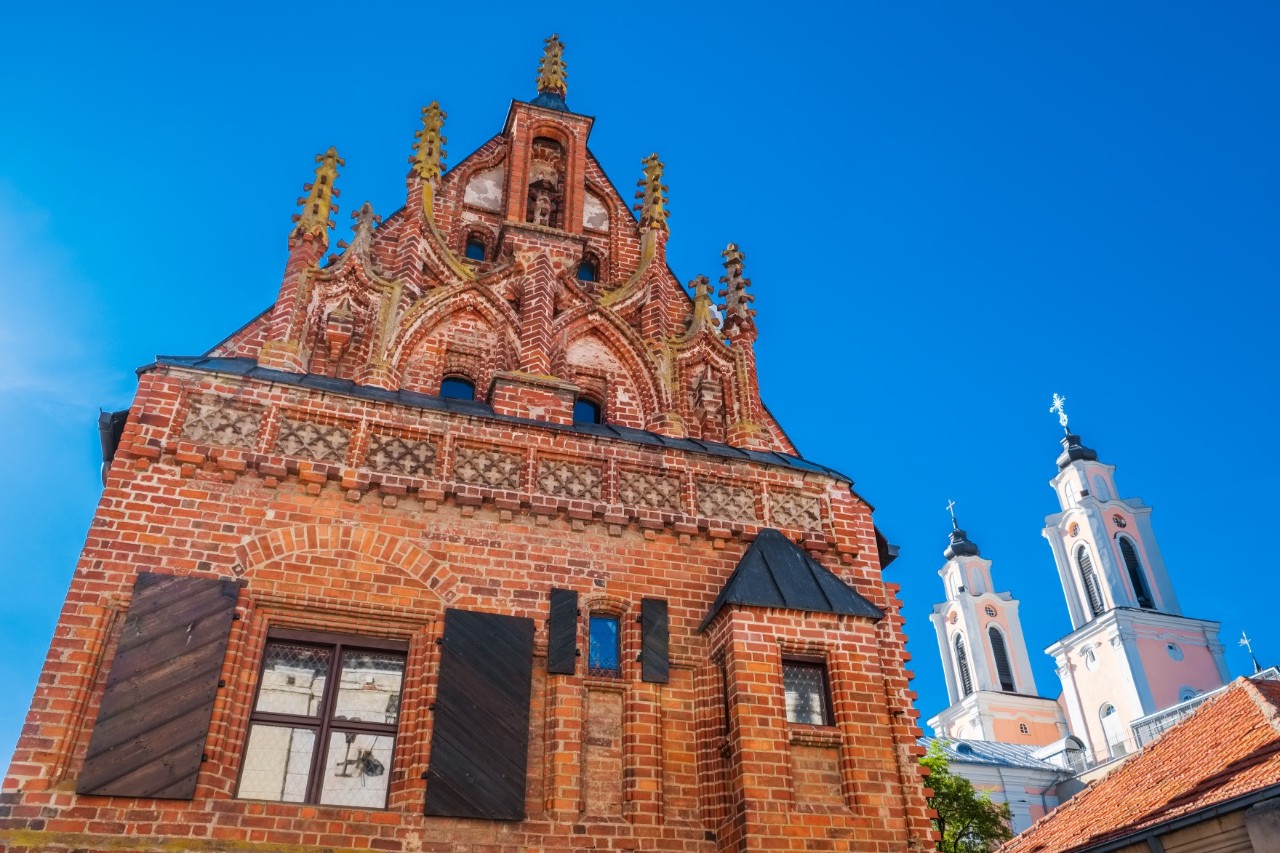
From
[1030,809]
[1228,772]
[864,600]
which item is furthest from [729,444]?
[1030,809]

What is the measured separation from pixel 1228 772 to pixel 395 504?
11436 millimetres

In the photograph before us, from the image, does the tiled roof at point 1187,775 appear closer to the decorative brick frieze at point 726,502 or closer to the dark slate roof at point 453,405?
the dark slate roof at point 453,405

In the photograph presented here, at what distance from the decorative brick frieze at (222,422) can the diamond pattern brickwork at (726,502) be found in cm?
502

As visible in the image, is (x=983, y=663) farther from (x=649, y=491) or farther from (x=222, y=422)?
(x=222, y=422)

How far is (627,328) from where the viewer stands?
14.0 metres

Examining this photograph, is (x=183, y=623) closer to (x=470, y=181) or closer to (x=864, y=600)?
(x=864, y=600)

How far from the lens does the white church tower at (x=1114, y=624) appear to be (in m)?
52.8

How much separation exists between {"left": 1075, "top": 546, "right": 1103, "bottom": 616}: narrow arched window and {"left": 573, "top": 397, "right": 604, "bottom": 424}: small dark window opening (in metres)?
52.3

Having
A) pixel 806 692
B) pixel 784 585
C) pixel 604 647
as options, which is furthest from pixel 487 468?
pixel 806 692

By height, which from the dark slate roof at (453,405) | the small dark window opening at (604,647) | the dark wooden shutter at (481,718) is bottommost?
the dark wooden shutter at (481,718)

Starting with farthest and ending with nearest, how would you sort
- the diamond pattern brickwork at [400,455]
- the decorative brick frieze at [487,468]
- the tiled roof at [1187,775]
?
the tiled roof at [1187,775]
the decorative brick frieze at [487,468]
the diamond pattern brickwork at [400,455]

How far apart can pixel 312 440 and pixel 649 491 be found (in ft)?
12.4

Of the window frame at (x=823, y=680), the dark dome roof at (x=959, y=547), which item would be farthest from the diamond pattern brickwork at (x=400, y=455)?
the dark dome roof at (x=959, y=547)

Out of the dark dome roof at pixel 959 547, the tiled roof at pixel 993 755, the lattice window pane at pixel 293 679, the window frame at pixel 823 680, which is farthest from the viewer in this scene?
the dark dome roof at pixel 959 547
